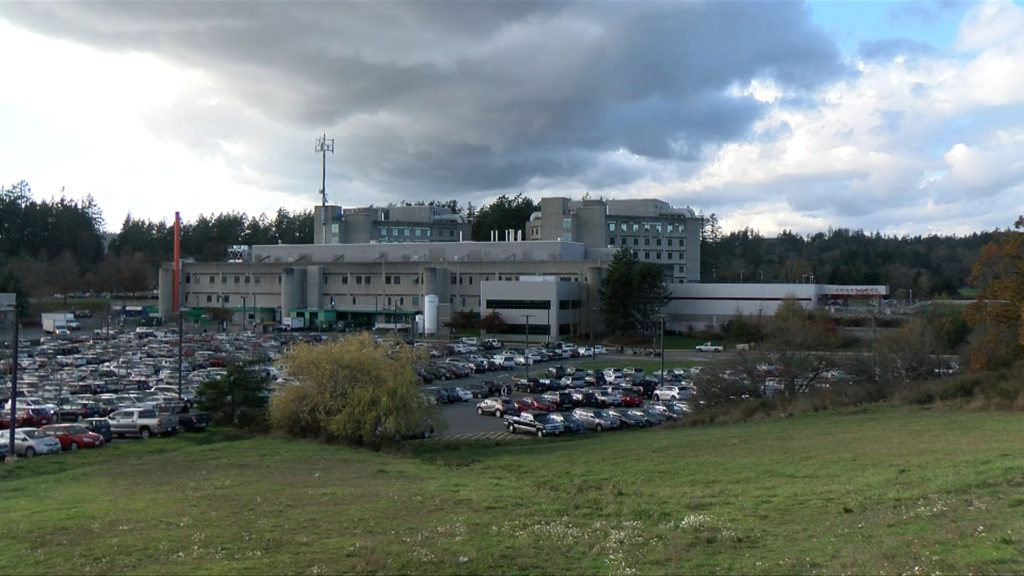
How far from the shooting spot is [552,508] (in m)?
17.4

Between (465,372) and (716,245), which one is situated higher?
(716,245)

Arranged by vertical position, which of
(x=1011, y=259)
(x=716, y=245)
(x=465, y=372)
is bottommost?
(x=465, y=372)

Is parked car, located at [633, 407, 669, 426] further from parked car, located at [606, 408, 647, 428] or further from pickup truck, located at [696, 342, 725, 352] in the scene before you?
pickup truck, located at [696, 342, 725, 352]

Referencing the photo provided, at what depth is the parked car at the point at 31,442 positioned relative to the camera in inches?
1228

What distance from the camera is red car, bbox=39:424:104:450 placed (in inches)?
1302

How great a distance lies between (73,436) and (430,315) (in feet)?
224

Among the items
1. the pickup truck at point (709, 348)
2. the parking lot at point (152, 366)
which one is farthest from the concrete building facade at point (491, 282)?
the parking lot at point (152, 366)

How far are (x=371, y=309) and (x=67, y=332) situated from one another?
35.6 meters

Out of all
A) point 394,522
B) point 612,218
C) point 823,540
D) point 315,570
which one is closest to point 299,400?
point 394,522

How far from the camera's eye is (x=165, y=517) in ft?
56.1

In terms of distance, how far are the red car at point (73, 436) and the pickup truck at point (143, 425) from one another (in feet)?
9.79

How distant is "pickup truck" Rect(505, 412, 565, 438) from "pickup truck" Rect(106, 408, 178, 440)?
52.4 ft

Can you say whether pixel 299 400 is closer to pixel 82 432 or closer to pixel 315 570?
pixel 82 432

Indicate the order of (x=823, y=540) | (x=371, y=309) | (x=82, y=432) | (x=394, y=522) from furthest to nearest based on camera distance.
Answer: (x=371, y=309), (x=82, y=432), (x=394, y=522), (x=823, y=540)
